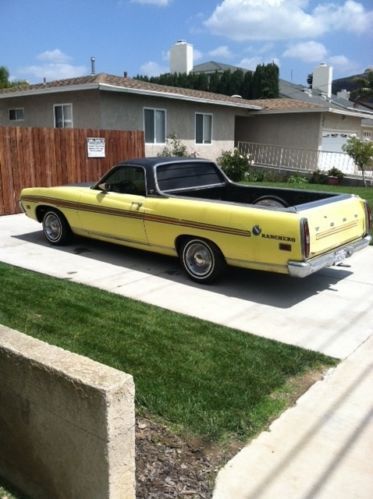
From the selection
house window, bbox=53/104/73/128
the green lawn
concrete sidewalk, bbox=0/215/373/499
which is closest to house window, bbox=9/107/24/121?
house window, bbox=53/104/73/128

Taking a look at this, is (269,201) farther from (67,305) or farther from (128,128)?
(128,128)

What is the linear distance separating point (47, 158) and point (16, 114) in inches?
332

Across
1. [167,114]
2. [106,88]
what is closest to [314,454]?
[106,88]

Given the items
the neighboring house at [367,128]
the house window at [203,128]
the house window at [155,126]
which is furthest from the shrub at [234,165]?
the neighboring house at [367,128]

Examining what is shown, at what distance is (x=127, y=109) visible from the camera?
56.4 ft

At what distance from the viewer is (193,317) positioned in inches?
208

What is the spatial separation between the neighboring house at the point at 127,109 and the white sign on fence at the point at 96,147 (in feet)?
10.3

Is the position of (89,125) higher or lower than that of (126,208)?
higher

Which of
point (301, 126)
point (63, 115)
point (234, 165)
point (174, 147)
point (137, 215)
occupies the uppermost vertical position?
point (63, 115)

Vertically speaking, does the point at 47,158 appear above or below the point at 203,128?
below

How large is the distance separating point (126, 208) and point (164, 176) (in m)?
0.71

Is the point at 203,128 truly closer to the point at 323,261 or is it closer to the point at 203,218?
the point at 203,218

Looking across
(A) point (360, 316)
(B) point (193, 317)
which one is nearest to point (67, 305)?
(B) point (193, 317)

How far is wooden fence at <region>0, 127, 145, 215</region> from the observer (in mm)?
11383
